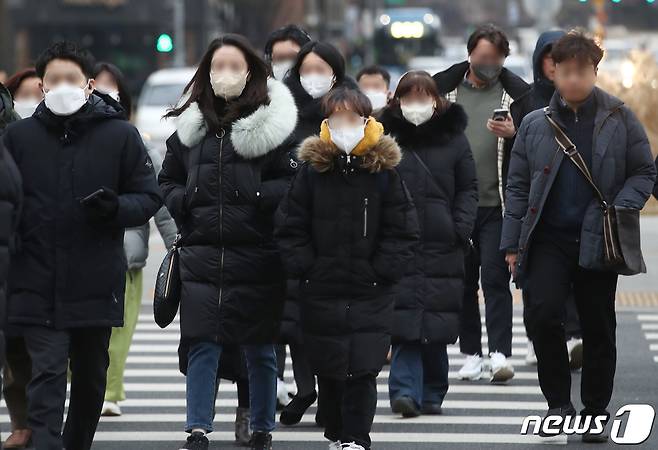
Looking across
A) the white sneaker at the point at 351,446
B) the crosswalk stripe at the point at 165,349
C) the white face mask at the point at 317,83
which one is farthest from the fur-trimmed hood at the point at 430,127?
the crosswalk stripe at the point at 165,349

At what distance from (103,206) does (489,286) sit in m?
3.70

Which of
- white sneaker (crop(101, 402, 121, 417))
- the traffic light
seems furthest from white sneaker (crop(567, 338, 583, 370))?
the traffic light

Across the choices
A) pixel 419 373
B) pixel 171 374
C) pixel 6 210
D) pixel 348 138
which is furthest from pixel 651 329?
pixel 6 210

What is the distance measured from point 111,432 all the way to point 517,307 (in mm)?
6063

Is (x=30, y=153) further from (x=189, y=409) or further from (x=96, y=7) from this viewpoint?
(x=96, y=7)

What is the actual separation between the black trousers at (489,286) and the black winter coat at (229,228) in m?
2.60

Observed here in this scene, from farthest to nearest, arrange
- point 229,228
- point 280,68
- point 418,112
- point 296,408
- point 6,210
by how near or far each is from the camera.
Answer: point 280,68 → point 418,112 → point 296,408 → point 229,228 → point 6,210

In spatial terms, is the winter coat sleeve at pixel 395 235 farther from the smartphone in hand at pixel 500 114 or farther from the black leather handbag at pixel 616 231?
the smartphone in hand at pixel 500 114

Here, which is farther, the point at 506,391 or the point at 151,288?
the point at 151,288

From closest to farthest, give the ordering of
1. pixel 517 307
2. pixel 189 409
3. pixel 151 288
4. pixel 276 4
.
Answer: pixel 189 409
pixel 517 307
pixel 151 288
pixel 276 4

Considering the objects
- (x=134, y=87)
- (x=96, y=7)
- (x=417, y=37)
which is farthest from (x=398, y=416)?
(x=417, y=37)

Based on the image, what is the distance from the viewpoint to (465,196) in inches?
373

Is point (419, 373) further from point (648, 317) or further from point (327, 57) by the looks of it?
point (648, 317)

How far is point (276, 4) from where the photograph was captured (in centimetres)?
7262
